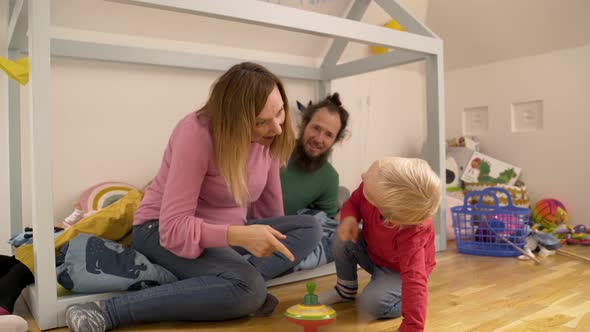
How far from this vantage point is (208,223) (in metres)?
1.26

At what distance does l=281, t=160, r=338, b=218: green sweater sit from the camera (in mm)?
2076

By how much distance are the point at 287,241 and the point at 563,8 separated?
6.85 ft

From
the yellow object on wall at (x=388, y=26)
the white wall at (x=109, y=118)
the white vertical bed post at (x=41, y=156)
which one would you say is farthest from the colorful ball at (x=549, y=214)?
the white vertical bed post at (x=41, y=156)

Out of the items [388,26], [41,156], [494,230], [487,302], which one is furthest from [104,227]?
[388,26]

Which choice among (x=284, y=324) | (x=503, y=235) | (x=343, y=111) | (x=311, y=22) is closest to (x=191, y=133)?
(x=284, y=324)

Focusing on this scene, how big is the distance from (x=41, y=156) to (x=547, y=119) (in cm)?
260

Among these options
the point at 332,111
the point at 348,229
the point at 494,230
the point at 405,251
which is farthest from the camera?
the point at 494,230

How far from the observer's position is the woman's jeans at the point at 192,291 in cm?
122

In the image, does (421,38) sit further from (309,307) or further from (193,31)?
(309,307)

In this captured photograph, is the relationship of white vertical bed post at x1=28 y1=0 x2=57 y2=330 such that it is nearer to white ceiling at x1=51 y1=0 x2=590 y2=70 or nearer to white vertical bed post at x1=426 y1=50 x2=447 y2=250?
white ceiling at x1=51 y1=0 x2=590 y2=70

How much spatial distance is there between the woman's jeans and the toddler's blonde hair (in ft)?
1.35

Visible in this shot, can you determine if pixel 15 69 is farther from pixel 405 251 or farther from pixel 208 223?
pixel 405 251

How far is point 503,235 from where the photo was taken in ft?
7.17

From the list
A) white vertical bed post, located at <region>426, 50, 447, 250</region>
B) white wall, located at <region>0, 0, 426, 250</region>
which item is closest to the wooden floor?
white vertical bed post, located at <region>426, 50, 447, 250</region>
